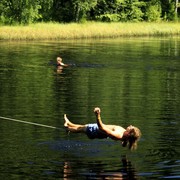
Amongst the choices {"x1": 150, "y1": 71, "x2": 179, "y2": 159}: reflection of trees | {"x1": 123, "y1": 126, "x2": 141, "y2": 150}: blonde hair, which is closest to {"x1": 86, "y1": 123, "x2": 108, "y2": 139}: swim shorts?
{"x1": 123, "y1": 126, "x2": 141, "y2": 150}: blonde hair

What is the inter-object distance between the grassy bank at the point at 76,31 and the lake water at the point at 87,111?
14489mm

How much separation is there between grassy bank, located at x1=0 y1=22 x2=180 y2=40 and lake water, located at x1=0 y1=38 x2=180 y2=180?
1449cm

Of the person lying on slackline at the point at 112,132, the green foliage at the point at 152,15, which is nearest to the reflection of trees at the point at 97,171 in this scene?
the person lying on slackline at the point at 112,132

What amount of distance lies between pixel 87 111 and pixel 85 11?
6092cm

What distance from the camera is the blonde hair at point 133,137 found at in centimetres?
1647

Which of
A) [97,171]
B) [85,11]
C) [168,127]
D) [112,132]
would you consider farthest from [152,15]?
[97,171]

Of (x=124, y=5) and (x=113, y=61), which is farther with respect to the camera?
(x=124, y=5)

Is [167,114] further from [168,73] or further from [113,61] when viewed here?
[113,61]

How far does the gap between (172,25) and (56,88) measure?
185 ft

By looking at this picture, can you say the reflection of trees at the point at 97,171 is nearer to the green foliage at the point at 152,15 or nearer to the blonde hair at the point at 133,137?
the blonde hair at the point at 133,137

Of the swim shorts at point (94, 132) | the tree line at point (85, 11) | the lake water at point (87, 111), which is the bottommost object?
the lake water at point (87, 111)

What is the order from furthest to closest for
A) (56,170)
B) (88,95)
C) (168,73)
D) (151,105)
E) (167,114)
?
(168,73) → (88,95) → (151,105) → (167,114) → (56,170)

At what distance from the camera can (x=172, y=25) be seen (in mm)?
86125

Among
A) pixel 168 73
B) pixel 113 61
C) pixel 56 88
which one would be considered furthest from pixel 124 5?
pixel 56 88
